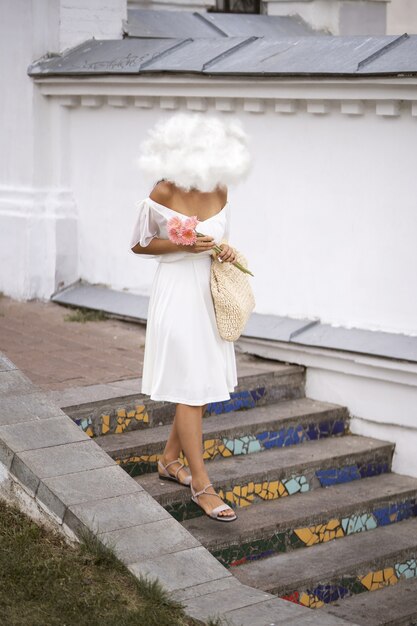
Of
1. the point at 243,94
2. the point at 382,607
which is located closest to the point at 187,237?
the point at 382,607

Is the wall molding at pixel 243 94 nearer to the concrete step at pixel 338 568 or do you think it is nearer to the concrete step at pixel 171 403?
the concrete step at pixel 171 403

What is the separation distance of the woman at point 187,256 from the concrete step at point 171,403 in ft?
2.48

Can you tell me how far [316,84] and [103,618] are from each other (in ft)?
12.5

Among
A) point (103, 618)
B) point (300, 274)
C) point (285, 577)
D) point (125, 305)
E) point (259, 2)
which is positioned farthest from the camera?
point (259, 2)

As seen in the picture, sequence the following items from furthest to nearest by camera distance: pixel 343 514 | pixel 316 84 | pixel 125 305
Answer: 1. pixel 125 305
2. pixel 316 84
3. pixel 343 514

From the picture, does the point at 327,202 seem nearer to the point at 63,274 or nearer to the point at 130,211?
the point at 130,211

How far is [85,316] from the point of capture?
9055mm

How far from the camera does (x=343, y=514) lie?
21.7 feet

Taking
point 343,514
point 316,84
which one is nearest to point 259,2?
point 316,84

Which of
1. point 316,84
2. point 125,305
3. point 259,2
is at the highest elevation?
point 259,2

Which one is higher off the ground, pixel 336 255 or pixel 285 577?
pixel 336 255

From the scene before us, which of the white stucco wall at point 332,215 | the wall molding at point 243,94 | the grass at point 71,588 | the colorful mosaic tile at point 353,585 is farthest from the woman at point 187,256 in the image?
the wall molding at point 243,94

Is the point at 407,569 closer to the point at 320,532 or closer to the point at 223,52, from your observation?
the point at 320,532

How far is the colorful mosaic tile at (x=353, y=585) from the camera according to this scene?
5.89 metres
